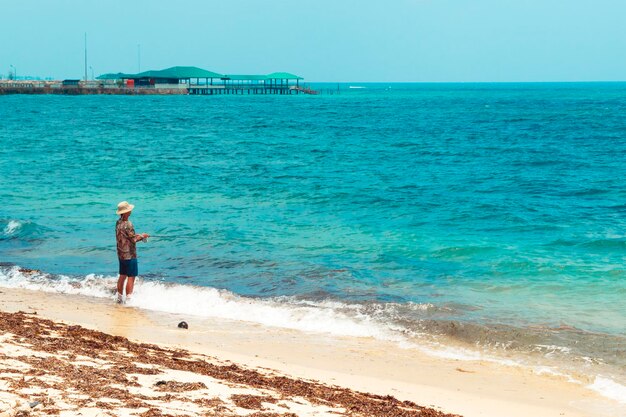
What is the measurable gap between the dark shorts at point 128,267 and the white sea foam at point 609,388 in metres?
7.27

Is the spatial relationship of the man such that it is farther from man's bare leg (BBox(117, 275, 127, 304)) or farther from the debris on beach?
the debris on beach

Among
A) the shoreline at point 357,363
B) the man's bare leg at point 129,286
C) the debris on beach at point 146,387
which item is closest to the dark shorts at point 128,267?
the man's bare leg at point 129,286

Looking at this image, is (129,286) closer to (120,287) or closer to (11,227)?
(120,287)

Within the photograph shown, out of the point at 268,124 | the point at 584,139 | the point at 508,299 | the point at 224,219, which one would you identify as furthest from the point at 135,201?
the point at 268,124

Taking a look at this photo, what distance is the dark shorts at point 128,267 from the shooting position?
1312 cm

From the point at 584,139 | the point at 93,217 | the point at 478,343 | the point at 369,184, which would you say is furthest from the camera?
the point at 584,139

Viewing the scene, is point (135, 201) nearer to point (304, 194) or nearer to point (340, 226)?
point (304, 194)

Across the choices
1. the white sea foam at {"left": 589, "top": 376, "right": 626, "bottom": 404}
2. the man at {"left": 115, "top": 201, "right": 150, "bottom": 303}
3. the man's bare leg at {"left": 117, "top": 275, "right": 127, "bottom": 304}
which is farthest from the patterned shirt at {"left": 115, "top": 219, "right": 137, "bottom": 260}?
the white sea foam at {"left": 589, "top": 376, "right": 626, "bottom": 404}

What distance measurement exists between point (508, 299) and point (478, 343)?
8.19 feet

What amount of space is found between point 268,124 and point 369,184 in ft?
111

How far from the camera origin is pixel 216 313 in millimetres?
13023

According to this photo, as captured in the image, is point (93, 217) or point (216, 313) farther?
point (93, 217)

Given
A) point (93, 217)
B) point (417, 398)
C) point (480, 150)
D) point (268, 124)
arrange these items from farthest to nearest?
point (268, 124) < point (480, 150) < point (93, 217) < point (417, 398)

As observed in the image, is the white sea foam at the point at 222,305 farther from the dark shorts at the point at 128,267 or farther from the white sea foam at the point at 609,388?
the white sea foam at the point at 609,388
